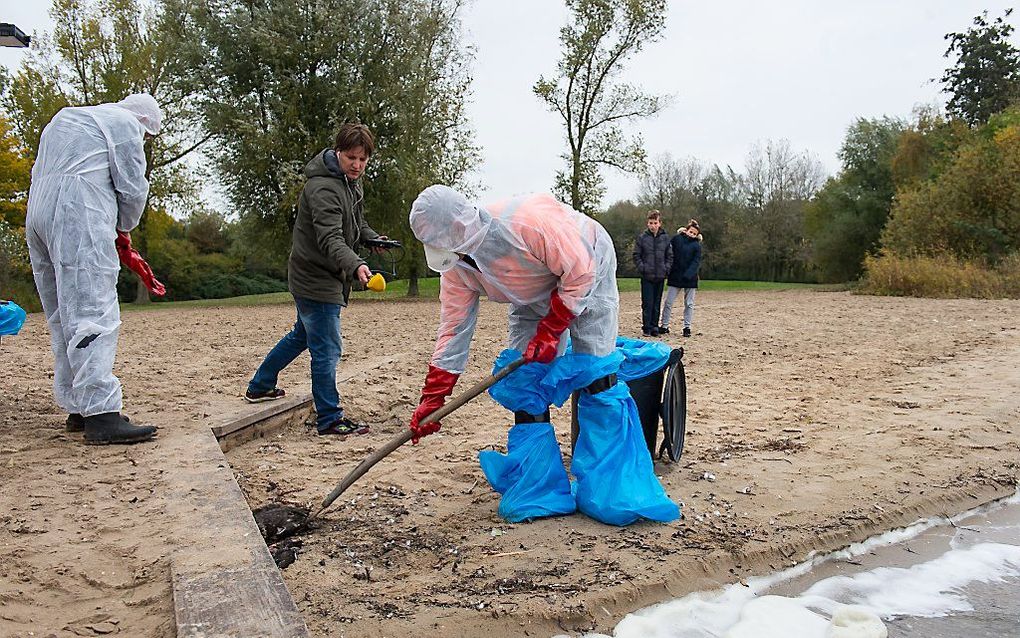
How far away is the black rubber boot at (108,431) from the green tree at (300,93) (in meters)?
15.4

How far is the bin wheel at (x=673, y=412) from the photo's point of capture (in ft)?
14.8

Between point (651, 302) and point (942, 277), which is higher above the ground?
point (942, 277)

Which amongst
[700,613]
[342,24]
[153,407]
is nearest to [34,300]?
[342,24]

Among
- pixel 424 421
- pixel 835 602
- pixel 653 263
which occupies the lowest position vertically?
pixel 835 602

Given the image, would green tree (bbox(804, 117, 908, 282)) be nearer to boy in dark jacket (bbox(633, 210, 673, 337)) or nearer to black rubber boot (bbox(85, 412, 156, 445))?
boy in dark jacket (bbox(633, 210, 673, 337))

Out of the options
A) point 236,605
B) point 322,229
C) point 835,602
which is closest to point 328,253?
point 322,229

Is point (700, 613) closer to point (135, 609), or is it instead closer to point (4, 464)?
point (135, 609)

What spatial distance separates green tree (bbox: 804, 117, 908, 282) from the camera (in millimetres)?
35219

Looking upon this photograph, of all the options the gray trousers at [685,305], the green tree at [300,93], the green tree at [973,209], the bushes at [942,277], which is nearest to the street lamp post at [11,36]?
the gray trousers at [685,305]

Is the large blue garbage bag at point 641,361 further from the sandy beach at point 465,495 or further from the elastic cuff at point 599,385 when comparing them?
the sandy beach at point 465,495

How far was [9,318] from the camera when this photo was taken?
204 inches

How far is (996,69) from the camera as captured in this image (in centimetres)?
3547

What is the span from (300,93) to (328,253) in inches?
651

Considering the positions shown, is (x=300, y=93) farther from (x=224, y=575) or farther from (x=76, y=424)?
(x=224, y=575)
